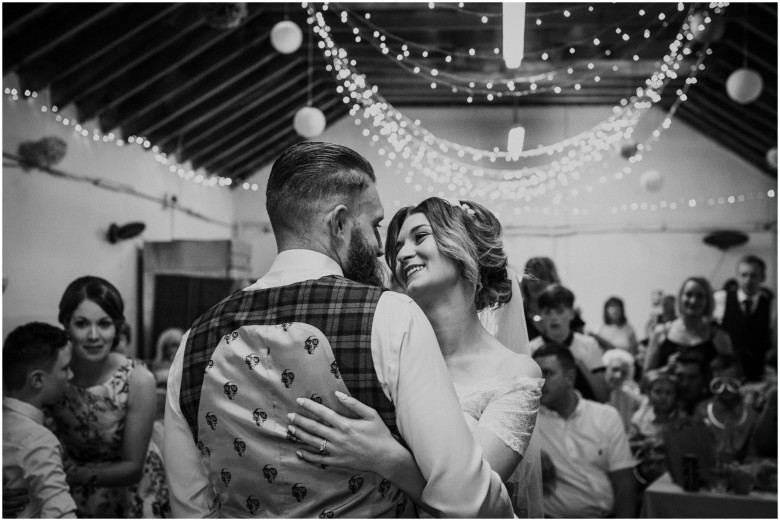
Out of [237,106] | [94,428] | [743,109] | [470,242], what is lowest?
[94,428]

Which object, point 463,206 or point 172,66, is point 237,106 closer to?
point 172,66

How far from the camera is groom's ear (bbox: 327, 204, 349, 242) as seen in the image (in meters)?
1.37

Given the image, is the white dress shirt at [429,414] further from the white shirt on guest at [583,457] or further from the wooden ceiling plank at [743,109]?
the wooden ceiling plank at [743,109]

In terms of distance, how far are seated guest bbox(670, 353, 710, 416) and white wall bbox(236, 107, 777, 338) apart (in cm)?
726

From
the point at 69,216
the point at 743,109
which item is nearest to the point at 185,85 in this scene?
the point at 69,216

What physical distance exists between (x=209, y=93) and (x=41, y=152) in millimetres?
1947

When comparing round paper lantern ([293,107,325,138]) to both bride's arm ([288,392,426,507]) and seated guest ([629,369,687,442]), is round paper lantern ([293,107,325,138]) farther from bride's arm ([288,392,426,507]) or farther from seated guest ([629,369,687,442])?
bride's arm ([288,392,426,507])

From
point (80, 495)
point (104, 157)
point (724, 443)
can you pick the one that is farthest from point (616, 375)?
point (104, 157)

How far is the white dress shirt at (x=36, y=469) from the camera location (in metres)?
2.29

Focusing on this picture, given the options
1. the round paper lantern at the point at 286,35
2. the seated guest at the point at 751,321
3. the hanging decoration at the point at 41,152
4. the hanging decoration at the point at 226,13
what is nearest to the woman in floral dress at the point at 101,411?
the round paper lantern at the point at 286,35

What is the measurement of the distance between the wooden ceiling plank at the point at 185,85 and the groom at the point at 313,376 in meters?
→ 6.42

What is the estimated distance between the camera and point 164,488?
2955 millimetres

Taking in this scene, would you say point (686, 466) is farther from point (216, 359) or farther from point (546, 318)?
point (216, 359)

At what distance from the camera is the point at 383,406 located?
51.1 inches
